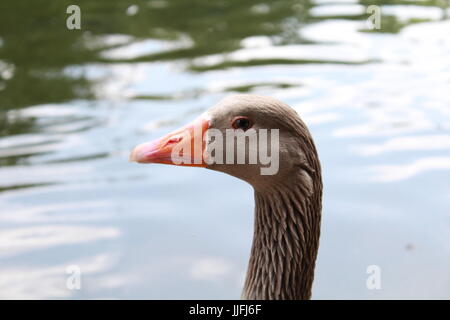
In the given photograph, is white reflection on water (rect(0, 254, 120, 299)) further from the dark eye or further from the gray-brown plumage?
the dark eye

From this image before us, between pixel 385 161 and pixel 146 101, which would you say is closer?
pixel 385 161

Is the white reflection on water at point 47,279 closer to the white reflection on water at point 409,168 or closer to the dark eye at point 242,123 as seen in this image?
the dark eye at point 242,123

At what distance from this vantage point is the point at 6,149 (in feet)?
19.7

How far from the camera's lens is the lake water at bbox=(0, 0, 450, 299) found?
4.45 metres

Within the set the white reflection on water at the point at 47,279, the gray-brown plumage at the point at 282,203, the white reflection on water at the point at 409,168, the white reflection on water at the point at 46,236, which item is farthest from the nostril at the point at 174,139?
the white reflection on water at the point at 409,168

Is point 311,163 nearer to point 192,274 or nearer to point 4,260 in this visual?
point 192,274

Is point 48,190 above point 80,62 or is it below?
below

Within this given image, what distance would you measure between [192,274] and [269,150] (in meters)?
1.73

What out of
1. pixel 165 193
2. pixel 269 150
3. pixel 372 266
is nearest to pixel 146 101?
pixel 165 193

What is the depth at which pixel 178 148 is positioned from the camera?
292 centimetres

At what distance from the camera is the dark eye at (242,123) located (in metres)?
2.91

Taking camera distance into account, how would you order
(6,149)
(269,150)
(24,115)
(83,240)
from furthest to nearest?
(24,115) → (6,149) → (83,240) → (269,150)

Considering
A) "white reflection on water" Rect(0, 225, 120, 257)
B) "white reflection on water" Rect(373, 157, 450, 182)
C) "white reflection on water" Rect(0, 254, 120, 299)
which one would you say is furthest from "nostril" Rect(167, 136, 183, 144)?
"white reflection on water" Rect(373, 157, 450, 182)

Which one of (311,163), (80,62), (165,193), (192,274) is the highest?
(80,62)
